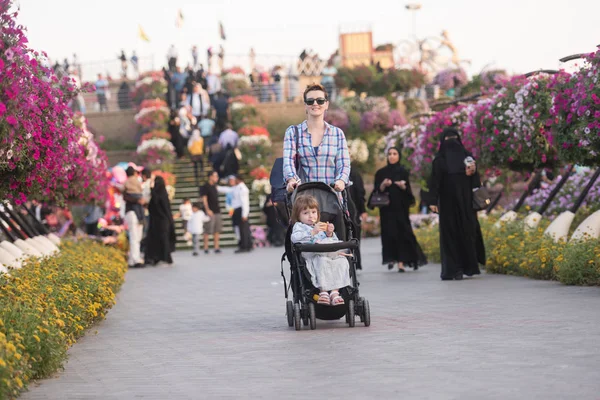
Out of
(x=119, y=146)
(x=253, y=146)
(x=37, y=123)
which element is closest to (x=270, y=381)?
(x=37, y=123)

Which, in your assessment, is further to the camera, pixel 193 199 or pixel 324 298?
pixel 193 199

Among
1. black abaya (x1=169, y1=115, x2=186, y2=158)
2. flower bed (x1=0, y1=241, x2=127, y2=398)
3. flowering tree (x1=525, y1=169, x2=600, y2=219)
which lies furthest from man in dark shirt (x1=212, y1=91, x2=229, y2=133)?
flower bed (x1=0, y1=241, x2=127, y2=398)

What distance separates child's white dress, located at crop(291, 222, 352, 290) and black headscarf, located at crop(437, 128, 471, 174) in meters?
6.21

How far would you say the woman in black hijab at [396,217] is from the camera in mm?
19078

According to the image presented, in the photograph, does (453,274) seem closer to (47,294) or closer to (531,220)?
(531,220)

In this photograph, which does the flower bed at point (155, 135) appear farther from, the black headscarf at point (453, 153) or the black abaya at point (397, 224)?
the black headscarf at point (453, 153)

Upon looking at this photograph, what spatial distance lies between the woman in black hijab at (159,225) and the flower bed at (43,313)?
370 inches

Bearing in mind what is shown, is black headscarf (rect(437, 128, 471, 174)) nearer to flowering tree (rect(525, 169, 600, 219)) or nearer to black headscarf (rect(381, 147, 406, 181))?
black headscarf (rect(381, 147, 406, 181))

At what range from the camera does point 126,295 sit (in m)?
16.5

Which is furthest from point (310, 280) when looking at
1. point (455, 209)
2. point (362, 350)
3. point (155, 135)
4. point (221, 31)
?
point (221, 31)

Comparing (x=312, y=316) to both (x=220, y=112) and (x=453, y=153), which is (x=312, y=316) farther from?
(x=220, y=112)

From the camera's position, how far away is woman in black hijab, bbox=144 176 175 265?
24641 millimetres

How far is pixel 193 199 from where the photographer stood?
40.5m

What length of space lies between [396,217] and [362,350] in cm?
1019
